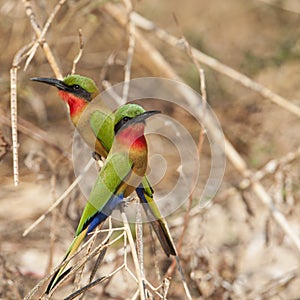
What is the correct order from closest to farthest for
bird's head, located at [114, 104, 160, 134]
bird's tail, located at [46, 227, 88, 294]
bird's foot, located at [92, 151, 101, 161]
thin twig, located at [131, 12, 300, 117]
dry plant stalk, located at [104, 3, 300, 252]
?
bird's tail, located at [46, 227, 88, 294], bird's head, located at [114, 104, 160, 134], bird's foot, located at [92, 151, 101, 161], dry plant stalk, located at [104, 3, 300, 252], thin twig, located at [131, 12, 300, 117]

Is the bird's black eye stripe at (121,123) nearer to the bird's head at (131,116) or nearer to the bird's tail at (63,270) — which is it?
the bird's head at (131,116)

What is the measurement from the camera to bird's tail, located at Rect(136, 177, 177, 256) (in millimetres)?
2400

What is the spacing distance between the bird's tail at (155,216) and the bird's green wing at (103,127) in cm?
36

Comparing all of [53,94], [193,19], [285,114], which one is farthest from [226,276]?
[193,19]

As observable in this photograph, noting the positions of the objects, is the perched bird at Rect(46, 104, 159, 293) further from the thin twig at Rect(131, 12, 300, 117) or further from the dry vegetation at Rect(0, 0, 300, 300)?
the thin twig at Rect(131, 12, 300, 117)

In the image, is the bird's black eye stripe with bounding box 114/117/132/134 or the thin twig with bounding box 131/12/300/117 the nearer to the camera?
the bird's black eye stripe with bounding box 114/117/132/134

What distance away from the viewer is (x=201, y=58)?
4156mm

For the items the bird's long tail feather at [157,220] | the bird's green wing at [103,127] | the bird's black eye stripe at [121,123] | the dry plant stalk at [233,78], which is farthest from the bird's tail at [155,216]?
Result: the dry plant stalk at [233,78]

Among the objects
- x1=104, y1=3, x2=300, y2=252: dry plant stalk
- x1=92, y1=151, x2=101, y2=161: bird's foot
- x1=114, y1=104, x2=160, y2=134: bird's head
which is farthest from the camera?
x1=104, y1=3, x2=300, y2=252: dry plant stalk

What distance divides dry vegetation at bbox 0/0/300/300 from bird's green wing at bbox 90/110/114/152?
0.32 m

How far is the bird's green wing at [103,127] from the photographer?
2713 millimetres

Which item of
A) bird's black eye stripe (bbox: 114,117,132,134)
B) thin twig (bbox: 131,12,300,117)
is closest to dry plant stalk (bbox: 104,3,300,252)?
thin twig (bbox: 131,12,300,117)

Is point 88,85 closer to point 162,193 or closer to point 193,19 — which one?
point 162,193

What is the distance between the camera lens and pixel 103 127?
2.77 meters
